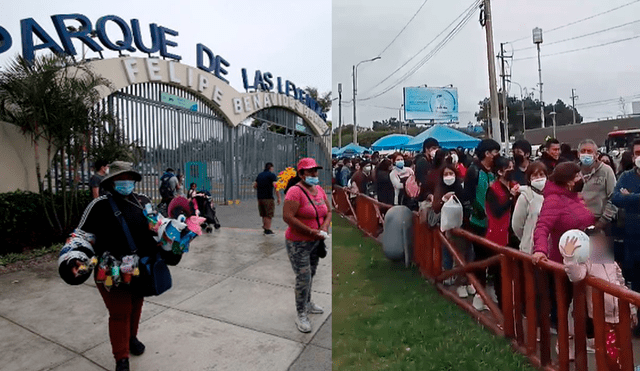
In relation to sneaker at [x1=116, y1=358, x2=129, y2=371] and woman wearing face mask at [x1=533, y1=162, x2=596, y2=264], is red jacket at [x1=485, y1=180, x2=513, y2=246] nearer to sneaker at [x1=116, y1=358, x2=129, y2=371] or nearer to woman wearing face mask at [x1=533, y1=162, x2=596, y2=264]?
woman wearing face mask at [x1=533, y1=162, x2=596, y2=264]

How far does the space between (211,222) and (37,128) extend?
2886mm

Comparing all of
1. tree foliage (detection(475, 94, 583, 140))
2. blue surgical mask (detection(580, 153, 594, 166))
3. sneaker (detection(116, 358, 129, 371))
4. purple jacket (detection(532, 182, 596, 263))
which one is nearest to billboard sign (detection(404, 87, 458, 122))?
tree foliage (detection(475, 94, 583, 140))

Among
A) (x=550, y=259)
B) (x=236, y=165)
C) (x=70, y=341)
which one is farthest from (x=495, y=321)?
(x=236, y=165)

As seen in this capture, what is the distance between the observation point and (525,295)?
2.62 m

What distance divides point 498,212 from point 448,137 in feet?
5.15

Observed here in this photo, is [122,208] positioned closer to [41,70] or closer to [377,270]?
[377,270]

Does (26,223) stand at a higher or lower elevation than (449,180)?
lower

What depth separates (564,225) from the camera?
2143 mm

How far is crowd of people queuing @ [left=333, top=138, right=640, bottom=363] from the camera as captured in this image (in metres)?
1.78

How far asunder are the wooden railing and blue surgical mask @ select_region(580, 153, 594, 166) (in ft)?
1.51

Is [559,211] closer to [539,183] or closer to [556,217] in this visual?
[556,217]

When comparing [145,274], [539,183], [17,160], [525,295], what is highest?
[17,160]

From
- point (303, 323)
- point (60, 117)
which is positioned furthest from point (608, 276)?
point (60, 117)

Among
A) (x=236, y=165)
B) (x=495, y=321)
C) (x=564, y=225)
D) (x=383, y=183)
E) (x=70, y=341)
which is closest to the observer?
(x=564, y=225)
